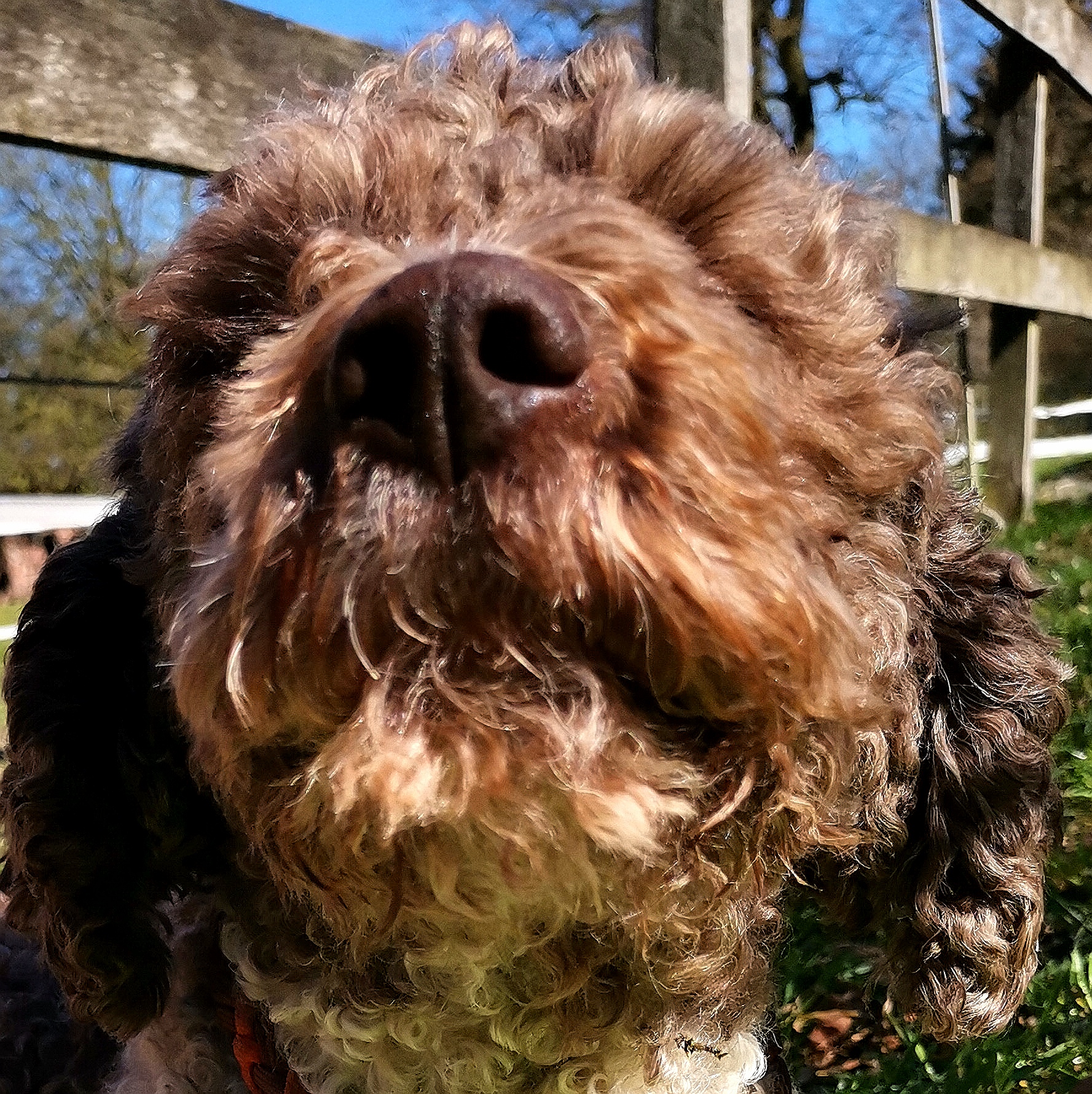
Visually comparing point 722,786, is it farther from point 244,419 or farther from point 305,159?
point 305,159

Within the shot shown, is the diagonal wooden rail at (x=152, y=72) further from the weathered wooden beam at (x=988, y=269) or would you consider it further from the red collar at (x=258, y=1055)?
the weathered wooden beam at (x=988, y=269)

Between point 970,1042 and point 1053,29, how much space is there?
512 centimetres

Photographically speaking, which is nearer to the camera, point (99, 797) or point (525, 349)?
point (525, 349)

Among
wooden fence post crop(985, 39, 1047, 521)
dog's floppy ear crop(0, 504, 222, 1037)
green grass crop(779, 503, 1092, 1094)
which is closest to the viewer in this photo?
dog's floppy ear crop(0, 504, 222, 1037)

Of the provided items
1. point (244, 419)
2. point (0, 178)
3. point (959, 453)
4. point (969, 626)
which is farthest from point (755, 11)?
point (244, 419)

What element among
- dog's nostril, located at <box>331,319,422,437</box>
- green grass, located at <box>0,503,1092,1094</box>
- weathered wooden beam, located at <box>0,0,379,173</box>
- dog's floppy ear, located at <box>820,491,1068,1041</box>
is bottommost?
green grass, located at <box>0,503,1092,1094</box>

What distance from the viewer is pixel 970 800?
1.86 m

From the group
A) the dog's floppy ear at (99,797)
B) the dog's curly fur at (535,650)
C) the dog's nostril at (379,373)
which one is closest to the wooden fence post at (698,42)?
the dog's curly fur at (535,650)

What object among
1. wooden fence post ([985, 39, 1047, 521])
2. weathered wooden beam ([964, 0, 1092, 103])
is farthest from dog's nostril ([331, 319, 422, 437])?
wooden fence post ([985, 39, 1047, 521])

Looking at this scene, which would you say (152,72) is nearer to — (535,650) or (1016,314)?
(535,650)

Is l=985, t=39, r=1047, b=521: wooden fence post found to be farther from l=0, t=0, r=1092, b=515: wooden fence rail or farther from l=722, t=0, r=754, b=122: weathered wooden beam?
l=0, t=0, r=1092, b=515: wooden fence rail

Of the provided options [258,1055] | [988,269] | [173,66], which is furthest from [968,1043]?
[988,269]

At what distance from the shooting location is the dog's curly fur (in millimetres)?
1100

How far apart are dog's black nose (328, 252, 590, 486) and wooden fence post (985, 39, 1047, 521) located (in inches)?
213
